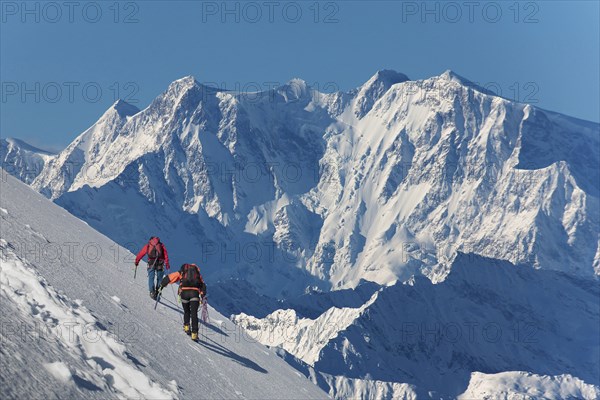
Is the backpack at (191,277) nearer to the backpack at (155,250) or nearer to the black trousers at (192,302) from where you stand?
the black trousers at (192,302)

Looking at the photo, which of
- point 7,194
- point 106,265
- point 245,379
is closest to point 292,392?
point 245,379

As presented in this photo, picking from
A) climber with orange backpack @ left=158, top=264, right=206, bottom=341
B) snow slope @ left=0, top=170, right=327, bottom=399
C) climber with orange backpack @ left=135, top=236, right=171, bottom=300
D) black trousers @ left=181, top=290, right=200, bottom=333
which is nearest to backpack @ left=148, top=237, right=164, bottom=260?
climber with orange backpack @ left=135, top=236, right=171, bottom=300

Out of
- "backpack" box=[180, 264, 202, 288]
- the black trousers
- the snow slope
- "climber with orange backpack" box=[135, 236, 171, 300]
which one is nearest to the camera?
the snow slope

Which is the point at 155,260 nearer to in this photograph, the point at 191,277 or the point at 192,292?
the point at 191,277

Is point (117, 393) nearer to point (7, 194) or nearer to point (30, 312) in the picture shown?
point (30, 312)

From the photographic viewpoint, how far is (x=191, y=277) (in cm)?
2472

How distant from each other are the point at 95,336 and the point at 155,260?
8.14 meters

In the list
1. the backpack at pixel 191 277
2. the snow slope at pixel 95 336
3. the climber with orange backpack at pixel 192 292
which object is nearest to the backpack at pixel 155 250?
the snow slope at pixel 95 336

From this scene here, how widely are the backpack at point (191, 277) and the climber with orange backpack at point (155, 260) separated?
2.31 metres

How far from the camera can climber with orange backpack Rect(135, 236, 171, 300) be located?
27.4 metres

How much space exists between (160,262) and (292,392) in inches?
199

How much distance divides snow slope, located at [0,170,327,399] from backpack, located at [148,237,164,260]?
1182 millimetres

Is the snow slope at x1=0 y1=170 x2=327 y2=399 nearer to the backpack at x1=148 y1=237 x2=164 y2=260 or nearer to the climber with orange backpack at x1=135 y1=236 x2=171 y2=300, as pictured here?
the climber with orange backpack at x1=135 y1=236 x2=171 y2=300

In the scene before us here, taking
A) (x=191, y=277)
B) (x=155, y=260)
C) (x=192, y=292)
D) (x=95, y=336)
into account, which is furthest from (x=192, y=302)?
(x=95, y=336)
